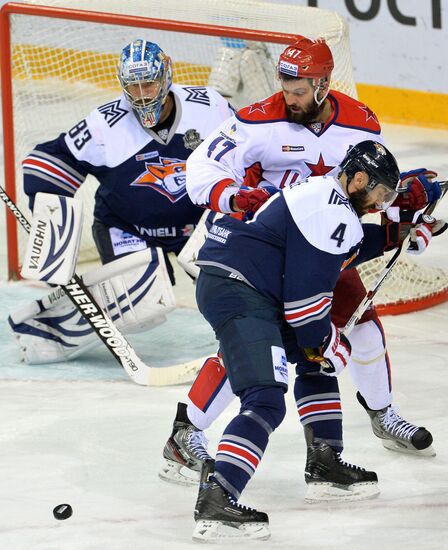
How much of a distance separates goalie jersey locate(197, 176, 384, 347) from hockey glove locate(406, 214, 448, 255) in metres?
0.24

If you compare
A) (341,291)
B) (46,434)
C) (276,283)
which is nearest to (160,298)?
(46,434)

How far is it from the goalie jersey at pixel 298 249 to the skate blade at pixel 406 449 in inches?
23.7

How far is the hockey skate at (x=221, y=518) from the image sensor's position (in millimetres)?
2795

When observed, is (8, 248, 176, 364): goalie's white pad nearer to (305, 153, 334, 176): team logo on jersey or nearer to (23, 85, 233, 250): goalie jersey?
(23, 85, 233, 250): goalie jersey

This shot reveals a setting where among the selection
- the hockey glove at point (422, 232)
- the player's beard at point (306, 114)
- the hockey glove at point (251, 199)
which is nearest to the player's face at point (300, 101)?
the player's beard at point (306, 114)

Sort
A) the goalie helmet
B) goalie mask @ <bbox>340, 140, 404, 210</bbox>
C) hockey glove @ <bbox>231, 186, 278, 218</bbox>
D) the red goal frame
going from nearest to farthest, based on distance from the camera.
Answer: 1. goalie mask @ <bbox>340, 140, 404, 210</bbox>
2. hockey glove @ <bbox>231, 186, 278, 218</bbox>
3. the goalie helmet
4. the red goal frame

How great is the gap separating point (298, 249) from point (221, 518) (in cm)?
58

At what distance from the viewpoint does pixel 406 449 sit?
133 inches

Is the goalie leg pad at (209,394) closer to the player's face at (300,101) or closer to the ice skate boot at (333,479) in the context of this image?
the ice skate boot at (333,479)

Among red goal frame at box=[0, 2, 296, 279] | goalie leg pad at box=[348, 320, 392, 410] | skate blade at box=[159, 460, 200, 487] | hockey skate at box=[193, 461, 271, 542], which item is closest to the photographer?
hockey skate at box=[193, 461, 271, 542]

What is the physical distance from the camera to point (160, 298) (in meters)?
4.04

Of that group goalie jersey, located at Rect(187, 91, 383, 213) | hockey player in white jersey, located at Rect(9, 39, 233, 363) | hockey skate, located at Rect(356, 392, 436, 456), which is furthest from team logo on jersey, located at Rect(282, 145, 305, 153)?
hockey player in white jersey, located at Rect(9, 39, 233, 363)

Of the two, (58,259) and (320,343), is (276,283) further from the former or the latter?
(58,259)

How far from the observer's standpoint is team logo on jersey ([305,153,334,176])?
131 inches
